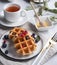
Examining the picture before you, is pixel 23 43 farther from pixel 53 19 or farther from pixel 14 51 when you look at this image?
pixel 53 19

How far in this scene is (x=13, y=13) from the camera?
84 centimetres

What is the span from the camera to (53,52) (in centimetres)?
73

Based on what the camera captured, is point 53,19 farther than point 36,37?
Yes

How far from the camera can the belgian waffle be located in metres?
0.69

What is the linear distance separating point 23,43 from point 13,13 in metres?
0.18

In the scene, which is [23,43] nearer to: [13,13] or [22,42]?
[22,42]

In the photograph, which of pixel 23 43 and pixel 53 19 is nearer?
pixel 23 43

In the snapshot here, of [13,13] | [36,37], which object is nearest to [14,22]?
[13,13]

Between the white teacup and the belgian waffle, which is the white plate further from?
the white teacup

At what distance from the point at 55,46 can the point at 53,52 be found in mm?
32

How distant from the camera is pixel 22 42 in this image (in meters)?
0.72

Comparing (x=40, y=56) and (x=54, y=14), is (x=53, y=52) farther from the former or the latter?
(x=54, y=14)

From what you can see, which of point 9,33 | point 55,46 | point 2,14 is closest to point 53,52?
point 55,46

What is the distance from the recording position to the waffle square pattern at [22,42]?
0.70 m
